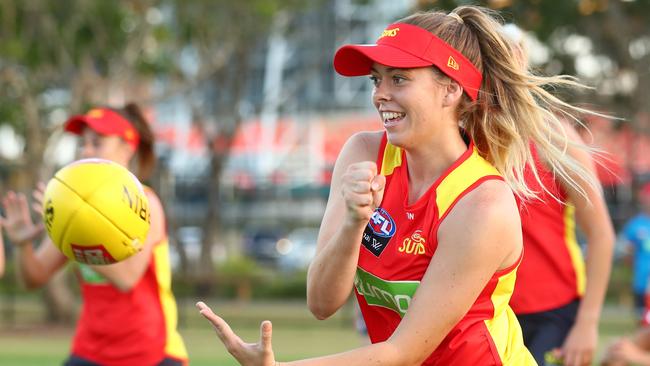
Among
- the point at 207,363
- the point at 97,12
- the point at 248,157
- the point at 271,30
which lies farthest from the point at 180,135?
the point at 207,363

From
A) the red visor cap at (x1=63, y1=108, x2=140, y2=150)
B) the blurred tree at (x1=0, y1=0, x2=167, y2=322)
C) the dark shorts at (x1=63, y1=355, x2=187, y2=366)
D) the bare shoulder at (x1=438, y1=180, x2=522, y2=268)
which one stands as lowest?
the blurred tree at (x1=0, y1=0, x2=167, y2=322)

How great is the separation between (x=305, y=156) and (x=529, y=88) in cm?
4522

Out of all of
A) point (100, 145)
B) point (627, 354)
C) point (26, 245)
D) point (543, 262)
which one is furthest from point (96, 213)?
point (627, 354)

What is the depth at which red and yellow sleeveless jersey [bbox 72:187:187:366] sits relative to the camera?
18.8 ft

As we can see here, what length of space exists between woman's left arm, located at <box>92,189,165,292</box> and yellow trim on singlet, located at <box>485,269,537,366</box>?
6.99 feet

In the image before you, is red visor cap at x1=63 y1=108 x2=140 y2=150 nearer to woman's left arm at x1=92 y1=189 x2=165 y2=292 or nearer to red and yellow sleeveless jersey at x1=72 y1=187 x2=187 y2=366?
woman's left arm at x1=92 y1=189 x2=165 y2=292

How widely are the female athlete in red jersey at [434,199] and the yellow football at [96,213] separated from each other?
3.91 ft

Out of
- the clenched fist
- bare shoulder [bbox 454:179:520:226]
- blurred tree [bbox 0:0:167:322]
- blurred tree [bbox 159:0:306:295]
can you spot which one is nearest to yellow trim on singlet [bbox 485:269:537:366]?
bare shoulder [bbox 454:179:520:226]

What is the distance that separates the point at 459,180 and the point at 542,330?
2.19 m

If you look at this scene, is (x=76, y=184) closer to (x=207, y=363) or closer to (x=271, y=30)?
(x=207, y=363)

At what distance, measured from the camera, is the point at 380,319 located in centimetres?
387

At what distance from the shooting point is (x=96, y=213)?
481 centimetres

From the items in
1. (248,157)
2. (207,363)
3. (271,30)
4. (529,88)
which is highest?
(529,88)

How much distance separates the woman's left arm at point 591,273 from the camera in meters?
5.48
